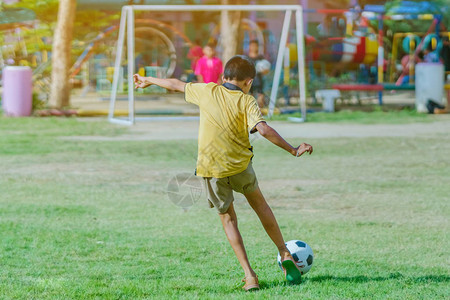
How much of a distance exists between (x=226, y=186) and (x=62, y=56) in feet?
54.0

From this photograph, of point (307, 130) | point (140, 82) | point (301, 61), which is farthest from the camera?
point (301, 61)

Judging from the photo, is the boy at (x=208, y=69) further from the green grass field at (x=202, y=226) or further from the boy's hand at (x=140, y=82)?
the boy's hand at (x=140, y=82)

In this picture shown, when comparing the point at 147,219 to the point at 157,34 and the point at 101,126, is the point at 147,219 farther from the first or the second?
the point at 157,34

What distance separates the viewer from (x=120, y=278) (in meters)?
5.33

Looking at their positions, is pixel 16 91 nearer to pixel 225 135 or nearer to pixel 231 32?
pixel 231 32

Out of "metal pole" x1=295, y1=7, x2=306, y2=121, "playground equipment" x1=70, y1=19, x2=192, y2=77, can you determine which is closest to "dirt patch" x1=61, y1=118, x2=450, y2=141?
"metal pole" x1=295, y1=7, x2=306, y2=121

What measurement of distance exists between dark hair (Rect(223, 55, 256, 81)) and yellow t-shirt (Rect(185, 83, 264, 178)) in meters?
0.09

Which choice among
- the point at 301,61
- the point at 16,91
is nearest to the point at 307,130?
the point at 301,61

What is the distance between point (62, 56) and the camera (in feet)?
68.0

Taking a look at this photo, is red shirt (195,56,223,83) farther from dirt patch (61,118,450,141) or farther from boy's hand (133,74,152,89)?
boy's hand (133,74,152,89)

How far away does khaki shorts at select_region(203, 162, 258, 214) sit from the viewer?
195 inches

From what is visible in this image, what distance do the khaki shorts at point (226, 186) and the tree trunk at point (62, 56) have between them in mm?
16112

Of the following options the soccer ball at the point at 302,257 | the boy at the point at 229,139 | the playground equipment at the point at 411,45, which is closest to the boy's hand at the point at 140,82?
the boy at the point at 229,139

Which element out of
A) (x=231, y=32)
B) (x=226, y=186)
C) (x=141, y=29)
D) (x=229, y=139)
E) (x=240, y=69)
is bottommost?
(x=226, y=186)
